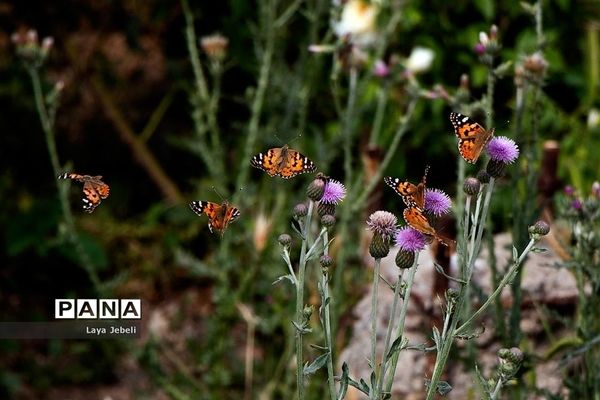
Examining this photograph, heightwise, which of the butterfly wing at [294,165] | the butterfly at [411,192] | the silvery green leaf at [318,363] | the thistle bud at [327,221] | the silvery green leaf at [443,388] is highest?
the butterfly wing at [294,165]

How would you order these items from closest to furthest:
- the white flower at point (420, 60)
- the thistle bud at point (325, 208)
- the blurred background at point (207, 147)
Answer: the thistle bud at point (325, 208) < the blurred background at point (207, 147) < the white flower at point (420, 60)

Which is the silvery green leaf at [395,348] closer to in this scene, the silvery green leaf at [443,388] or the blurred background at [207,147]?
the silvery green leaf at [443,388]

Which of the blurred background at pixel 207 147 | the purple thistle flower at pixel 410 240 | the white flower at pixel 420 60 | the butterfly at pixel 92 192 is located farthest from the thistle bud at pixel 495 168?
the white flower at pixel 420 60

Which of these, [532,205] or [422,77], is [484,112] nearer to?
[532,205]

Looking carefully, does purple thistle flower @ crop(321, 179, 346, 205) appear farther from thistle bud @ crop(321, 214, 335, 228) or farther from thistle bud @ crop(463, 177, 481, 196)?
thistle bud @ crop(463, 177, 481, 196)

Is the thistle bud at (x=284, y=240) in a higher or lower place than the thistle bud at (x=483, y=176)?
lower

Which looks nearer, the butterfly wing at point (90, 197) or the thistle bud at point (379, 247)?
the thistle bud at point (379, 247)

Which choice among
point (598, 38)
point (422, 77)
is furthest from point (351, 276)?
point (598, 38)

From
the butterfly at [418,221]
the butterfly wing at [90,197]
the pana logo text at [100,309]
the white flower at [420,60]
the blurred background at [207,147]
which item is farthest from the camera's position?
the white flower at [420,60]
